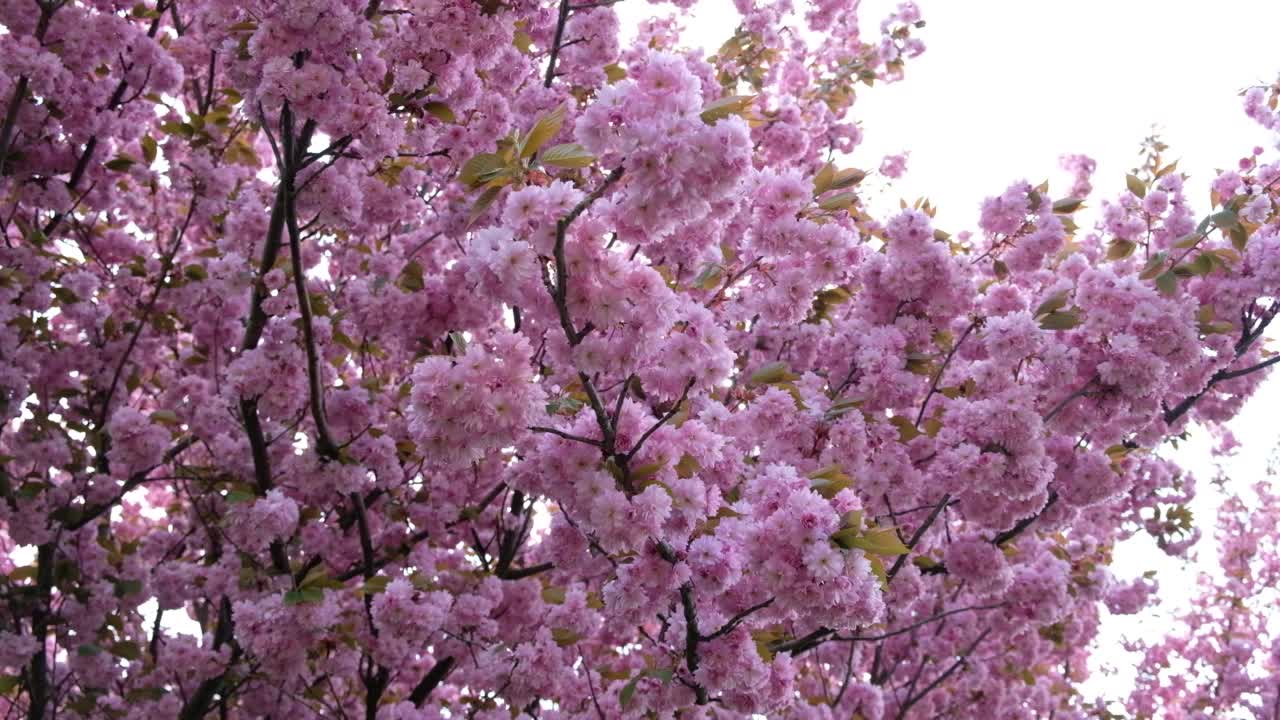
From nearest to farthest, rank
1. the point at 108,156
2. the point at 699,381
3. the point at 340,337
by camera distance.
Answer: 1. the point at 699,381
2. the point at 340,337
3. the point at 108,156

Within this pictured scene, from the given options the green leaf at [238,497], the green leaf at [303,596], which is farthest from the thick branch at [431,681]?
the green leaf at [238,497]

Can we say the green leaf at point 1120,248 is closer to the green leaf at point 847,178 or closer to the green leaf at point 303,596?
the green leaf at point 847,178

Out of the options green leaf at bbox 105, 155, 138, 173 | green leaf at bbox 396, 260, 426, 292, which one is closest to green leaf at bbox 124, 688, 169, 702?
green leaf at bbox 396, 260, 426, 292

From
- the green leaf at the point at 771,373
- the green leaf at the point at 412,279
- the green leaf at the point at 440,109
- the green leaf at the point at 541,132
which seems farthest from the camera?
the green leaf at the point at 412,279

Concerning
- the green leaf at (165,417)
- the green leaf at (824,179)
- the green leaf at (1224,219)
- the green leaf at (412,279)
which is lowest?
the green leaf at (165,417)

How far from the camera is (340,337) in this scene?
15.4 feet

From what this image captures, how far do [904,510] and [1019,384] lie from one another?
2.64 ft

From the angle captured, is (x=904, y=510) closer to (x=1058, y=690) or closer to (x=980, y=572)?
(x=980, y=572)

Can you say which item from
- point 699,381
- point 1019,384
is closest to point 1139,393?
point 1019,384

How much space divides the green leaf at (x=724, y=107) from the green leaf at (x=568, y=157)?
1.11 ft

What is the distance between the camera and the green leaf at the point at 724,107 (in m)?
2.50

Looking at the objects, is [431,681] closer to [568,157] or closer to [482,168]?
[482,168]

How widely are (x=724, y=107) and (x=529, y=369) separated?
911mm

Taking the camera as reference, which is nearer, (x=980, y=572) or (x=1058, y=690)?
(x=980, y=572)
